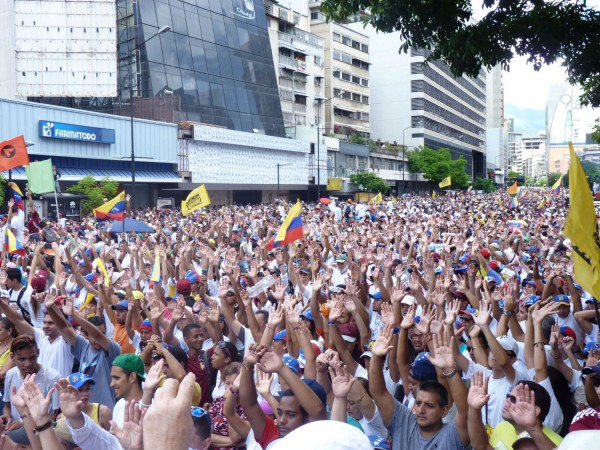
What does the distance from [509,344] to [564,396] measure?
641 millimetres

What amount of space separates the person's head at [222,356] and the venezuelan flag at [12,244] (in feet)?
24.0

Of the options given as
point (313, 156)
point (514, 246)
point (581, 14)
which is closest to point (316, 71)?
point (313, 156)

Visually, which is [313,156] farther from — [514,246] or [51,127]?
A: [514,246]

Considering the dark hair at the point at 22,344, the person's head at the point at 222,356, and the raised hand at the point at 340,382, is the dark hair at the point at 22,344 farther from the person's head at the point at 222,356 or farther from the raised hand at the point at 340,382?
the raised hand at the point at 340,382

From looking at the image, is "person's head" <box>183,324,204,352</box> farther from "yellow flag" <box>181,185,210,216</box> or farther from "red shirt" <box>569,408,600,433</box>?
"yellow flag" <box>181,185,210,216</box>

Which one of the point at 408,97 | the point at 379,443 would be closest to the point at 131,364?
the point at 379,443

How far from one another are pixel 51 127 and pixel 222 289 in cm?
3332

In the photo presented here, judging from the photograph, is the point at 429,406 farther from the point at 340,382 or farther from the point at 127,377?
the point at 127,377

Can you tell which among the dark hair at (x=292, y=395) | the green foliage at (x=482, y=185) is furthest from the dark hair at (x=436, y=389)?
the green foliage at (x=482, y=185)

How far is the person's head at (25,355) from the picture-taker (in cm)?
488

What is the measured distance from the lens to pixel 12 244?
1151cm

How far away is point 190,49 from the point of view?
50281 mm

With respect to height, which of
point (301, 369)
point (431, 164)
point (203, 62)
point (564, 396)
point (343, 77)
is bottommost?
point (564, 396)

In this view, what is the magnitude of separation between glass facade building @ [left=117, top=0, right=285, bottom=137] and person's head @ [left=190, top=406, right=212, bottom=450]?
43.4m
